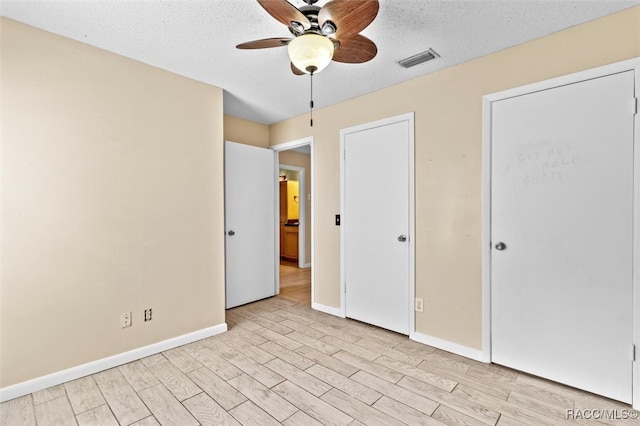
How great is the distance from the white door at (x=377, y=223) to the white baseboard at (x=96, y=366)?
5.13 ft

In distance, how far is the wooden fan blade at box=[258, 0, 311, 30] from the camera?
4.45 ft

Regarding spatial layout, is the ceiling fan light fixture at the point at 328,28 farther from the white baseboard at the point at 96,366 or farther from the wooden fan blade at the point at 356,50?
the white baseboard at the point at 96,366

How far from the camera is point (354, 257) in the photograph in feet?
11.0

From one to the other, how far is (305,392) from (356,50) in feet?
7.25

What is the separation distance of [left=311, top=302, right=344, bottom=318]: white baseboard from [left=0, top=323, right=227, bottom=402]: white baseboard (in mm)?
1192

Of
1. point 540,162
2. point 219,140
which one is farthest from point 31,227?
point 540,162

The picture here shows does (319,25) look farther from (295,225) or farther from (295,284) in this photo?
(295,225)

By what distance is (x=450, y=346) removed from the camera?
261cm

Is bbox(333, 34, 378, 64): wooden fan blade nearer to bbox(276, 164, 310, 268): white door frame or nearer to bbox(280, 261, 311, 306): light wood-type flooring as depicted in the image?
bbox(280, 261, 311, 306): light wood-type flooring

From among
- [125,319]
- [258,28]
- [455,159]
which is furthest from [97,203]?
[455,159]

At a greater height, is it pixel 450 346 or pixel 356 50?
pixel 356 50

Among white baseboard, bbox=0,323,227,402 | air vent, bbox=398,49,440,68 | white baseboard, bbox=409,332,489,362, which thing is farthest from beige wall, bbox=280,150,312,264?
white baseboard, bbox=409,332,489,362

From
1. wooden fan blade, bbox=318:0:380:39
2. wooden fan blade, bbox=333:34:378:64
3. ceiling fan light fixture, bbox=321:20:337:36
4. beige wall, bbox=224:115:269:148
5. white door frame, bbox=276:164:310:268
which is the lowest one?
white door frame, bbox=276:164:310:268

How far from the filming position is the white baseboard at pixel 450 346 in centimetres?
245
